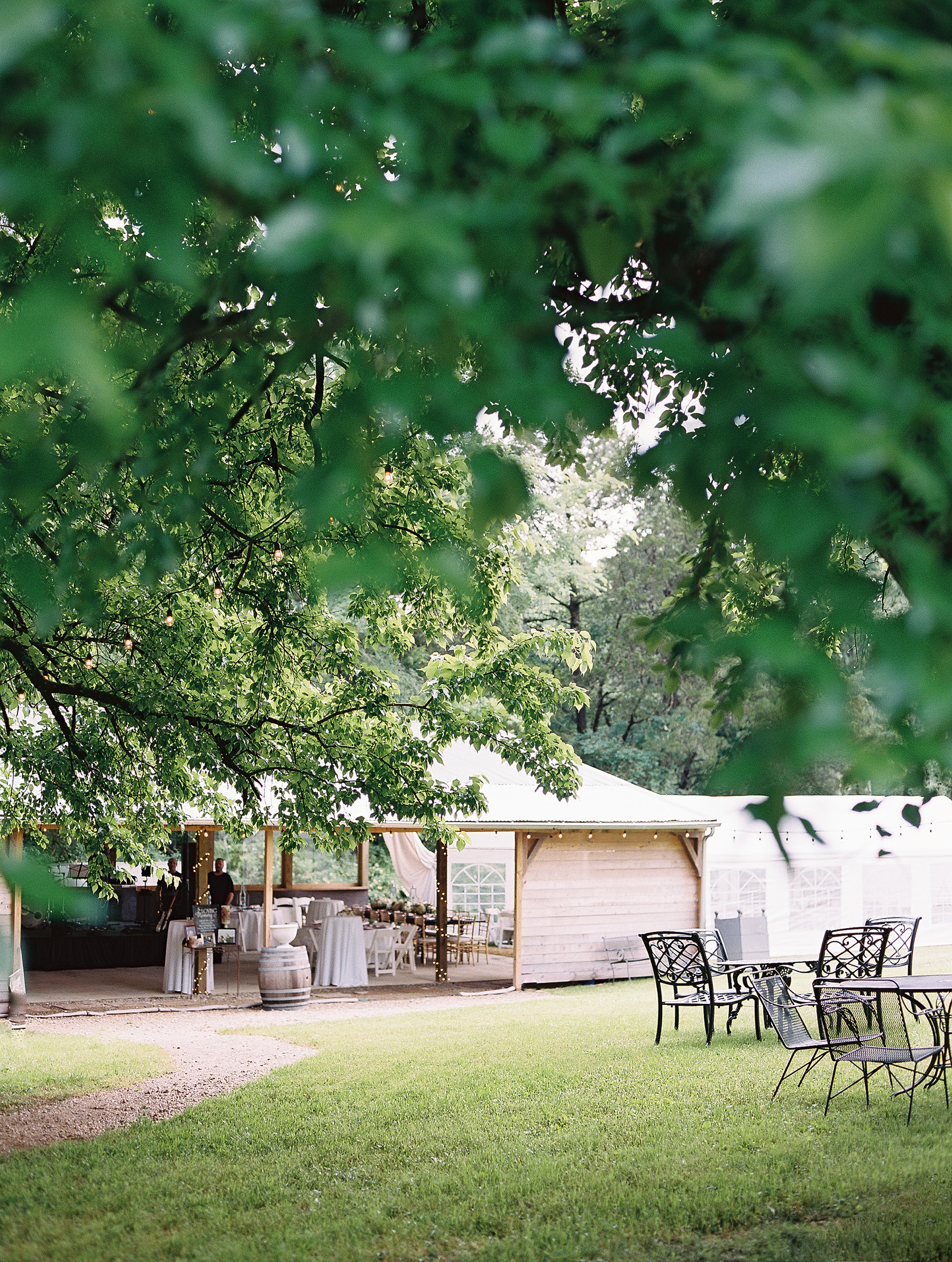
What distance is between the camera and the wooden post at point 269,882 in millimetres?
16594

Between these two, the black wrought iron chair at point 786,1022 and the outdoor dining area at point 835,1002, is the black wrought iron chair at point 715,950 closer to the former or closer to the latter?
the outdoor dining area at point 835,1002

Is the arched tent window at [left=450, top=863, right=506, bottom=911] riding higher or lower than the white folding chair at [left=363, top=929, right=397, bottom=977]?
higher

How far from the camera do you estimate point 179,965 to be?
17484 millimetres

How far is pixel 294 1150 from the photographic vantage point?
8.25 meters

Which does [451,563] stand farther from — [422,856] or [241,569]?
[422,856]

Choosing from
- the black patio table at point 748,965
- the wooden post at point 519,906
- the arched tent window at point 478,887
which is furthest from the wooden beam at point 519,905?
the arched tent window at point 478,887

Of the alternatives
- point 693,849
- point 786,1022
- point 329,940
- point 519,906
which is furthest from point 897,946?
point 329,940

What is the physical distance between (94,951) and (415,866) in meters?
7.85

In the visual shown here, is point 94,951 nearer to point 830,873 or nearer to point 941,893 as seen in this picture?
point 830,873

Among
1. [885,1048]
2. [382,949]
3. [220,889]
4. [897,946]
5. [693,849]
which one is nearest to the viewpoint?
[885,1048]

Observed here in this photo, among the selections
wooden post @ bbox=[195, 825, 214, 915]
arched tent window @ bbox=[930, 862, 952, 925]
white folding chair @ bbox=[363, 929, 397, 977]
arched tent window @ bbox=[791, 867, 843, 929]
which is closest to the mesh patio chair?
white folding chair @ bbox=[363, 929, 397, 977]

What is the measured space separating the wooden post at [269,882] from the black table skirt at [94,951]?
17.7 feet

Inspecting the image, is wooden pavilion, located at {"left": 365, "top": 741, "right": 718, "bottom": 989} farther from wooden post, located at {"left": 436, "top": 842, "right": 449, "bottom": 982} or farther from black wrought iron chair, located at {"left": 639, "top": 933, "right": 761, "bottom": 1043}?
black wrought iron chair, located at {"left": 639, "top": 933, "right": 761, "bottom": 1043}

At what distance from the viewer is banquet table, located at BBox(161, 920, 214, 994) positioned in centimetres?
1736
